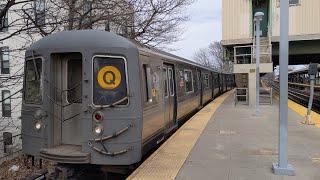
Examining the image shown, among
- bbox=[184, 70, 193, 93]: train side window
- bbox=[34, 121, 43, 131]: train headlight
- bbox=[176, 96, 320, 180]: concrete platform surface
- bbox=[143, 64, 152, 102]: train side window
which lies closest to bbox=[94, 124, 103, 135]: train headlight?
bbox=[34, 121, 43, 131]: train headlight

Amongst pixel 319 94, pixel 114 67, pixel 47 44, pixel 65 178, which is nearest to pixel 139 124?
pixel 114 67

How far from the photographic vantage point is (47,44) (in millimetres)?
7664

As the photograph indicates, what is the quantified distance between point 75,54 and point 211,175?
A: 3153 millimetres

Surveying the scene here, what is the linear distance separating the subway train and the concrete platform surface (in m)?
1.14

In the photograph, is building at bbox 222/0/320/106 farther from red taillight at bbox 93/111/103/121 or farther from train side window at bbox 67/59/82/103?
red taillight at bbox 93/111/103/121

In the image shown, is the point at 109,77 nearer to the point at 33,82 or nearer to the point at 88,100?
the point at 88,100

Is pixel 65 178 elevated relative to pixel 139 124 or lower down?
lower down

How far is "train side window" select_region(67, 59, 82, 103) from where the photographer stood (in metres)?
7.80

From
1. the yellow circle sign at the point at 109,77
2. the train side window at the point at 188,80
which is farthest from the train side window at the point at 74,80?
the train side window at the point at 188,80

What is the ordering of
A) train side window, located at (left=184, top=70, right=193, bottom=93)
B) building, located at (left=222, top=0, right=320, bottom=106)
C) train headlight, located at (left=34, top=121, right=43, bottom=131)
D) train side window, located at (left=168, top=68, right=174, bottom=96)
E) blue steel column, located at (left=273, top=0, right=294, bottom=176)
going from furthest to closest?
1. building, located at (left=222, top=0, right=320, bottom=106)
2. train side window, located at (left=184, top=70, right=193, bottom=93)
3. train side window, located at (left=168, top=68, right=174, bottom=96)
4. train headlight, located at (left=34, top=121, right=43, bottom=131)
5. blue steel column, located at (left=273, top=0, right=294, bottom=176)

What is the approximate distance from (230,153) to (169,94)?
9.20ft

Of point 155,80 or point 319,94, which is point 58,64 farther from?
point 319,94

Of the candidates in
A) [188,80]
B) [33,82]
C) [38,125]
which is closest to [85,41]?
[33,82]

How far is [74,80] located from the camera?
7.87 meters
